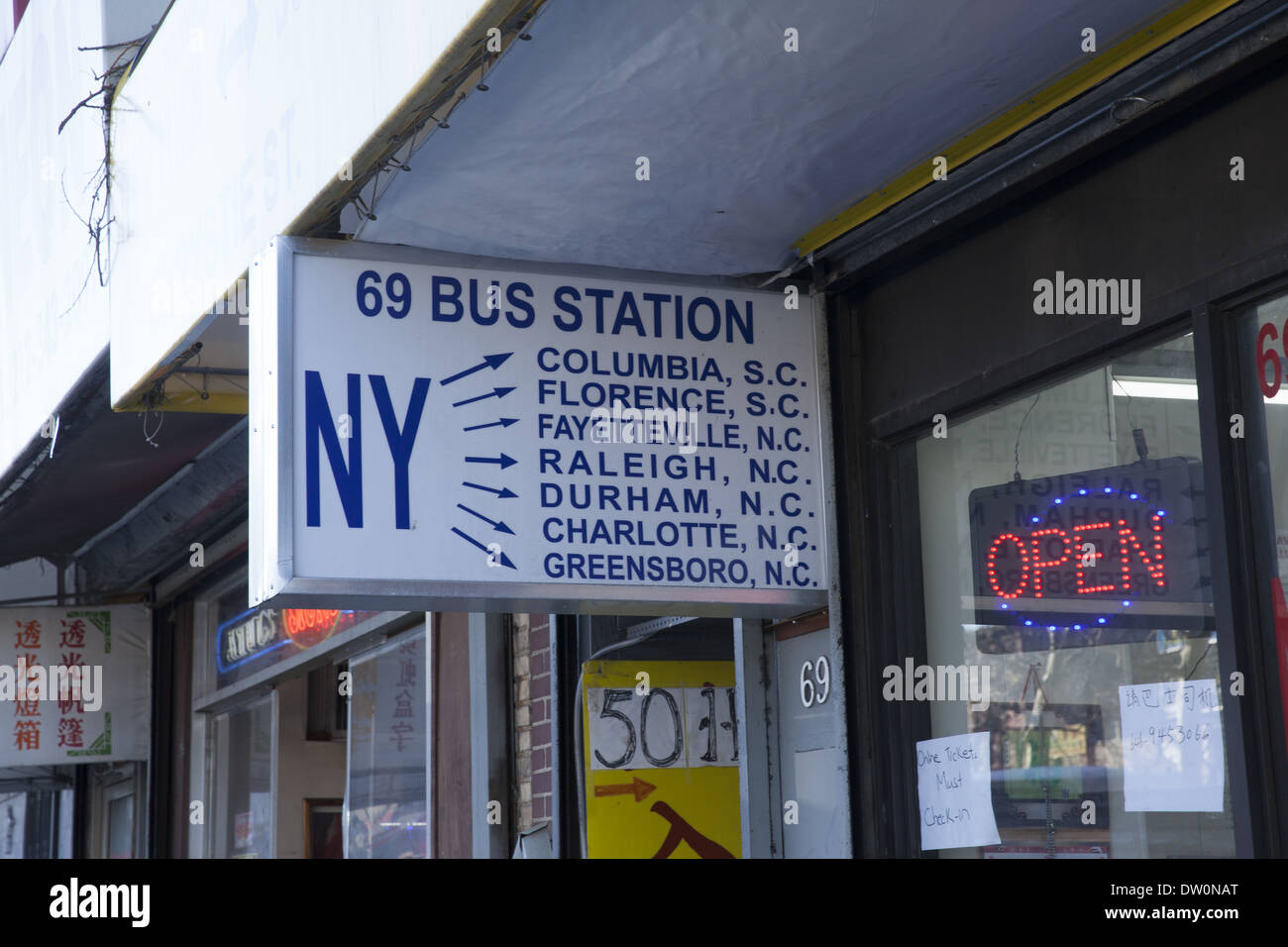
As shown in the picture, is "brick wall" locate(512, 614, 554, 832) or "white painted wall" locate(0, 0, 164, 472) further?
"white painted wall" locate(0, 0, 164, 472)

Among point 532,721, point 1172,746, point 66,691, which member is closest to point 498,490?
point 1172,746

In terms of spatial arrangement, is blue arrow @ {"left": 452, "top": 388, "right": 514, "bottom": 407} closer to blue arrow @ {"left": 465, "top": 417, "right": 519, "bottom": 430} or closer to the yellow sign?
blue arrow @ {"left": 465, "top": 417, "right": 519, "bottom": 430}

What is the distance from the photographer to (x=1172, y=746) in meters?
→ 2.93

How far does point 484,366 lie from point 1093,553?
139cm

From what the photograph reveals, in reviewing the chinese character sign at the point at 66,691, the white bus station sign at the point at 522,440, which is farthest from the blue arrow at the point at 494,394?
the chinese character sign at the point at 66,691

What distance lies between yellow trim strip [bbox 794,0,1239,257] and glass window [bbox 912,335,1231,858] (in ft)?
1.78

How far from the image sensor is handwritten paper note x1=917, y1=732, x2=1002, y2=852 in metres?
3.43

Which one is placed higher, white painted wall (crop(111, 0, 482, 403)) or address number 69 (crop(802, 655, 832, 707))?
white painted wall (crop(111, 0, 482, 403))

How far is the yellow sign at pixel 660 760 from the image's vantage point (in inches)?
178

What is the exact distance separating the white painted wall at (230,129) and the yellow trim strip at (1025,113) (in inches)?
45.9

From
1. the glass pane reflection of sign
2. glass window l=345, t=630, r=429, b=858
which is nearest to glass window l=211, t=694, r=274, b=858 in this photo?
the glass pane reflection of sign

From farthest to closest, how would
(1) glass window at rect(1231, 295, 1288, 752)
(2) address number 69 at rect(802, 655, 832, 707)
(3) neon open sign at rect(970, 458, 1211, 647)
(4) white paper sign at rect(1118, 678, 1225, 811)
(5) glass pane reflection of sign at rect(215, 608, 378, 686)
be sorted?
(5) glass pane reflection of sign at rect(215, 608, 378, 686) → (2) address number 69 at rect(802, 655, 832, 707) → (3) neon open sign at rect(970, 458, 1211, 647) → (4) white paper sign at rect(1118, 678, 1225, 811) → (1) glass window at rect(1231, 295, 1288, 752)
